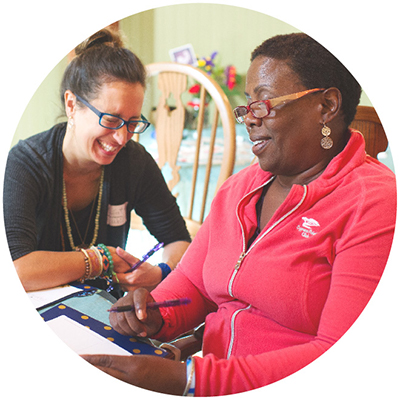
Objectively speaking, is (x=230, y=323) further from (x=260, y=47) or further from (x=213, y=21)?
(x=213, y=21)

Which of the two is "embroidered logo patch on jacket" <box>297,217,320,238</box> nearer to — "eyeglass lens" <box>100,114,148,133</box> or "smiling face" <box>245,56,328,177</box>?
"smiling face" <box>245,56,328,177</box>

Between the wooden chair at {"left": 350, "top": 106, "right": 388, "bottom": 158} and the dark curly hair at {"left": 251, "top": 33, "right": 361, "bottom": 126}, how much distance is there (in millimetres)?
264

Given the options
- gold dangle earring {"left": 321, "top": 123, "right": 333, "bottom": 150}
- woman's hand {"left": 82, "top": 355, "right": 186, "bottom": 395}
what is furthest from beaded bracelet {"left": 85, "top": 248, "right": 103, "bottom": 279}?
gold dangle earring {"left": 321, "top": 123, "right": 333, "bottom": 150}

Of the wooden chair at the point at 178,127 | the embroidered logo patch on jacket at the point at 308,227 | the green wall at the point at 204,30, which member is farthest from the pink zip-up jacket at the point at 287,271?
the green wall at the point at 204,30

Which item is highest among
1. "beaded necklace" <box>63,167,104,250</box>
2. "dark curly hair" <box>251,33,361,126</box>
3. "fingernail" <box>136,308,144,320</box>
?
"dark curly hair" <box>251,33,361,126</box>

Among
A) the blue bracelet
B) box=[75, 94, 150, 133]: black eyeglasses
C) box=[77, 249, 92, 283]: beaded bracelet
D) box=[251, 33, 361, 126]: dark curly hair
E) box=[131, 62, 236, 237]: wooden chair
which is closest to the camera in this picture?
box=[251, 33, 361, 126]: dark curly hair

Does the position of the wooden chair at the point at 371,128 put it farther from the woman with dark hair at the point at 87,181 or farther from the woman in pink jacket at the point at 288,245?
the woman with dark hair at the point at 87,181

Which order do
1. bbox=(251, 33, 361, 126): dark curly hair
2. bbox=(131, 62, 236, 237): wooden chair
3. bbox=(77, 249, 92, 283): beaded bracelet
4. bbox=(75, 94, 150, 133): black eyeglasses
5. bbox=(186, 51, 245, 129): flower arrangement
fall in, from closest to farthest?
1. bbox=(251, 33, 361, 126): dark curly hair
2. bbox=(77, 249, 92, 283): beaded bracelet
3. bbox=(75, 94, 150, 133): black eyeglasses
4. bbox=(131, 62, 236, 237): wooden chair
5. bbox=(186, 51, 245, 129): flower arrangement

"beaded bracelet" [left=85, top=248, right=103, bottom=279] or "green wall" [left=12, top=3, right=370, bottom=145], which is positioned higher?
"green wall" [left=12, top=3, right=370, bottom=145]

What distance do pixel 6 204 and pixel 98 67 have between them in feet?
1.46

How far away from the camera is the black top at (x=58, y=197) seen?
112cm

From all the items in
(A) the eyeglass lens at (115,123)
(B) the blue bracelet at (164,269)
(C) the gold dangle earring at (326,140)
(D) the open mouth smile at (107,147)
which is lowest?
(B) the blue bracelet at (164,269)

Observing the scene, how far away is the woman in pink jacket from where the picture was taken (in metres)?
0.71

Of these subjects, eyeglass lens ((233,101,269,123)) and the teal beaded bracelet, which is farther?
the teal beaded bracelet
